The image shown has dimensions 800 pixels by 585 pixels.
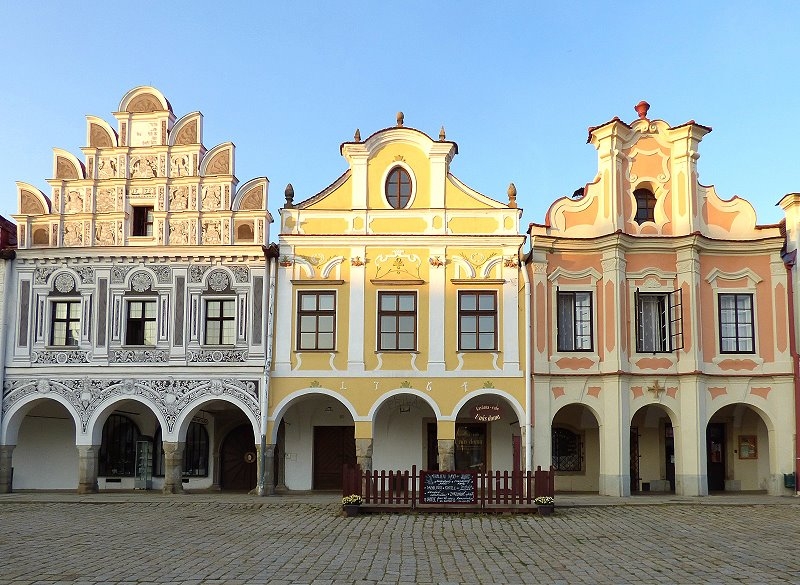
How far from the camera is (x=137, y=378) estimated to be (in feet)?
92.2

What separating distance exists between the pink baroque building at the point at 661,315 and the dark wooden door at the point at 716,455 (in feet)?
1.43

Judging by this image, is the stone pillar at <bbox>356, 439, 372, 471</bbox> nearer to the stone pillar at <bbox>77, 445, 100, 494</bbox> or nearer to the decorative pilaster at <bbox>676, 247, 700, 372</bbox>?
the stone pillar at <bbox>77, 445, 100, 494</bbox>


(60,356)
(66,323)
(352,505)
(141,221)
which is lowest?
(352,505)

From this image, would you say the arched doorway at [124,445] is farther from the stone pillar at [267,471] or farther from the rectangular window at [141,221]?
the rectangular window at [141,221]

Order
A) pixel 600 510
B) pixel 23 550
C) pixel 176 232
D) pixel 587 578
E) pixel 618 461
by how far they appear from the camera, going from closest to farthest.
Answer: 1. pixel 587 578
2. pixel 23 550
3. pixel 600 510
4. pixel 618 461
5. pixel 176 232

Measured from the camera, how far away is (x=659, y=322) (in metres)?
28.3

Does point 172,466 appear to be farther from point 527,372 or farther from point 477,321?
point 527,372

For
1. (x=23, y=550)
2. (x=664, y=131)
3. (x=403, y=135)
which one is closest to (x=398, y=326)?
(x=403, y=135)

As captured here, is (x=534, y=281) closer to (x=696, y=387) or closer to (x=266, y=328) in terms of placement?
(x=696, y=387)

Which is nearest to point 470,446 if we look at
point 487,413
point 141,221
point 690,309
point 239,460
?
point 487,413

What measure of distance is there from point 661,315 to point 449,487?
10452 mm

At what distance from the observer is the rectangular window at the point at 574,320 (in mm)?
28141

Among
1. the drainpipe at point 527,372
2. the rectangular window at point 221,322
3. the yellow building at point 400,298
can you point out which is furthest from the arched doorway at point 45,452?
the drainpipe at point 527,372

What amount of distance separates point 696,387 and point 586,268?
15.9ft
